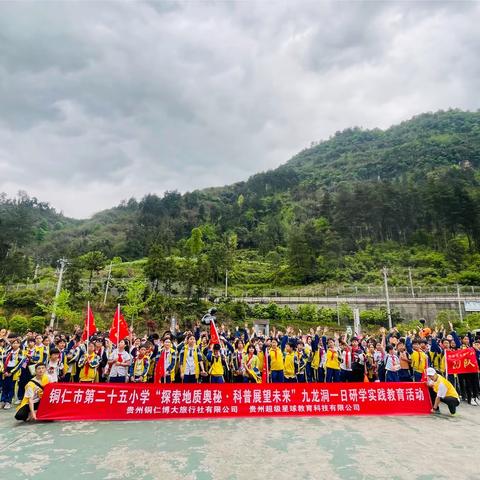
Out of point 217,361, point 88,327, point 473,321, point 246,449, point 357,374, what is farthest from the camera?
point 473,321

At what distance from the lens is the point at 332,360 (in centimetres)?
964

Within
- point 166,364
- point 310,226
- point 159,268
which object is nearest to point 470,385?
point 166,364

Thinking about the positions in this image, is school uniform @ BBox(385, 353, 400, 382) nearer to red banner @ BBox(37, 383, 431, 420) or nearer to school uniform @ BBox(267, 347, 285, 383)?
red banner @ BBox(37, 383, 431, 420)

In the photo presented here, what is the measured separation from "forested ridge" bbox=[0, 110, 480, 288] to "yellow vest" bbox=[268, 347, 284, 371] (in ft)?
86.3

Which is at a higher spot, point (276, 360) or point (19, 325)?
point (19, 325)

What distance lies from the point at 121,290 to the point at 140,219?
56.2 m

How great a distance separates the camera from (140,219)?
89.6 metres

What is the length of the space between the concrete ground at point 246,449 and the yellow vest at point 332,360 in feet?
6.89

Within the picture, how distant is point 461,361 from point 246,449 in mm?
6896

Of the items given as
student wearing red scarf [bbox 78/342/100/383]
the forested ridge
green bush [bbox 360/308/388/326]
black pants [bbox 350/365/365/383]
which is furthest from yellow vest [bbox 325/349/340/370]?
the forested ridge

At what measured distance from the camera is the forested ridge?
4878 centimetres

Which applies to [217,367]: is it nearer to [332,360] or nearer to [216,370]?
[216,370]

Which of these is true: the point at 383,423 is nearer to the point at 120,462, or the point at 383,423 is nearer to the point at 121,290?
the point at 120,462

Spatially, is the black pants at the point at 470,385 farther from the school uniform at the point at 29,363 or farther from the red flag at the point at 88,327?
the school uniform at the point at 29,363
